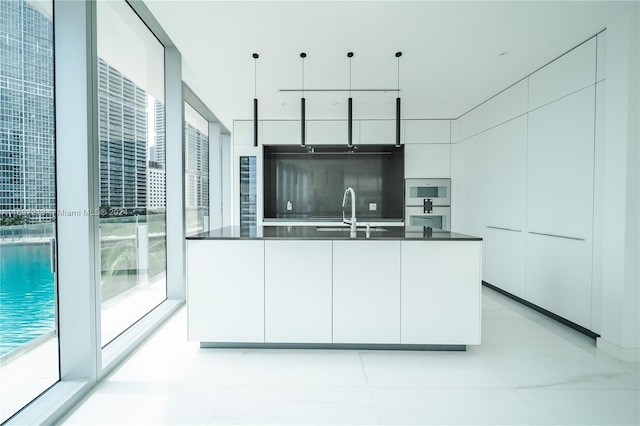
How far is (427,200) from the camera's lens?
5895mm

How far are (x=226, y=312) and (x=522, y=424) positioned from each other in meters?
2.06

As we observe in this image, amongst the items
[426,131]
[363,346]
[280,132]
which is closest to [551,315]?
[363,346]

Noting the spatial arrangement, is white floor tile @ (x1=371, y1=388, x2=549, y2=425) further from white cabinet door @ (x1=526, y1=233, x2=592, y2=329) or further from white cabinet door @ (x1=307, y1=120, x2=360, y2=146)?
white cabinet door @ (x1=307, y1=120, x2=360, y2=146)

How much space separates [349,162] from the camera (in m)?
6.33

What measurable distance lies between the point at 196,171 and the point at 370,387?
12.5ft

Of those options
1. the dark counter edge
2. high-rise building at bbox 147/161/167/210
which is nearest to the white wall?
the dark counter edge

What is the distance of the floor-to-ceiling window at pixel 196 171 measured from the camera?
444cm

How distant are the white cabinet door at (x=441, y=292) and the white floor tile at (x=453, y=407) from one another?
567mm

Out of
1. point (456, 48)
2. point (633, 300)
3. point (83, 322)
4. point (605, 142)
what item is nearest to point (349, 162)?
point (456, 48)

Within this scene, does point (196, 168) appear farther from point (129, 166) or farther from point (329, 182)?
point (329, 182)

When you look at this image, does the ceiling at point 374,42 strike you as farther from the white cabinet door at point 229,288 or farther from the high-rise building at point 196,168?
the white cabinet door at point 229,288

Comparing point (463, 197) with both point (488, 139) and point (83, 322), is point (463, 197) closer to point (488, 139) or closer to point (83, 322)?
point (488, 139)

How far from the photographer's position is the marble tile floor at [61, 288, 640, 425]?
1885mm

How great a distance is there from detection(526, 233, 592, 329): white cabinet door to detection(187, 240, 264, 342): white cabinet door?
2.83 m
